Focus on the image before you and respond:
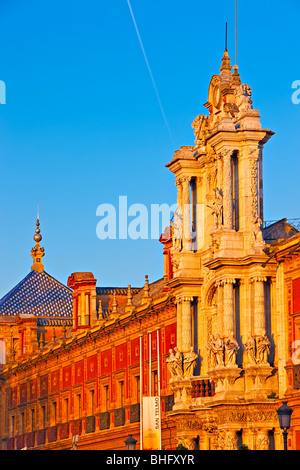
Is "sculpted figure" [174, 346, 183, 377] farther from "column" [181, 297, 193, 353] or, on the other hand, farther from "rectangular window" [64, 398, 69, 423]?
"rectangular window" [64, 398, 69, 423]

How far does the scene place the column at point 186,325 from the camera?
44844 millimetres

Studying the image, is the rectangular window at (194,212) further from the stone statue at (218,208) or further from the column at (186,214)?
the stone statue at (218,208)

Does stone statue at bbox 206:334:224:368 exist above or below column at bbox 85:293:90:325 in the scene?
below

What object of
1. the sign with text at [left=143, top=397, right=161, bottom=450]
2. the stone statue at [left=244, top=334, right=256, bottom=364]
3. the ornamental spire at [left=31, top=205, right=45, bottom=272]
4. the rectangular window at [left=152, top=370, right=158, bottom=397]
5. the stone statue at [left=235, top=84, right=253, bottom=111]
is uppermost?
the ornamental spire at [left=31, top=205, right=45, bottom=272]

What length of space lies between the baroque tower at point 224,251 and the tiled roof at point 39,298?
122 feet

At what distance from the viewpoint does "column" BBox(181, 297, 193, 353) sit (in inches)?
1766

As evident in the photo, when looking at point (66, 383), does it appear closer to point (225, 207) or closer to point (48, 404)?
point (48, 404)

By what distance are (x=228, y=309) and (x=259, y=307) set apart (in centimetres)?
115

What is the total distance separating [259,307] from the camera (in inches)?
1603

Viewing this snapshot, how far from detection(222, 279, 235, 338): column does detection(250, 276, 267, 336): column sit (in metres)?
0.87

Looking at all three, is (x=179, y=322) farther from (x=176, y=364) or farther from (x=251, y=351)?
(x=251, y=351)

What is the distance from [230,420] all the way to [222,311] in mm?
3644

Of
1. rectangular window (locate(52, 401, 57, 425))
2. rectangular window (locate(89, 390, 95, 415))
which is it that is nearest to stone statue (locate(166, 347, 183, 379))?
rectangular window (locate(89, 390, 95, 415))
